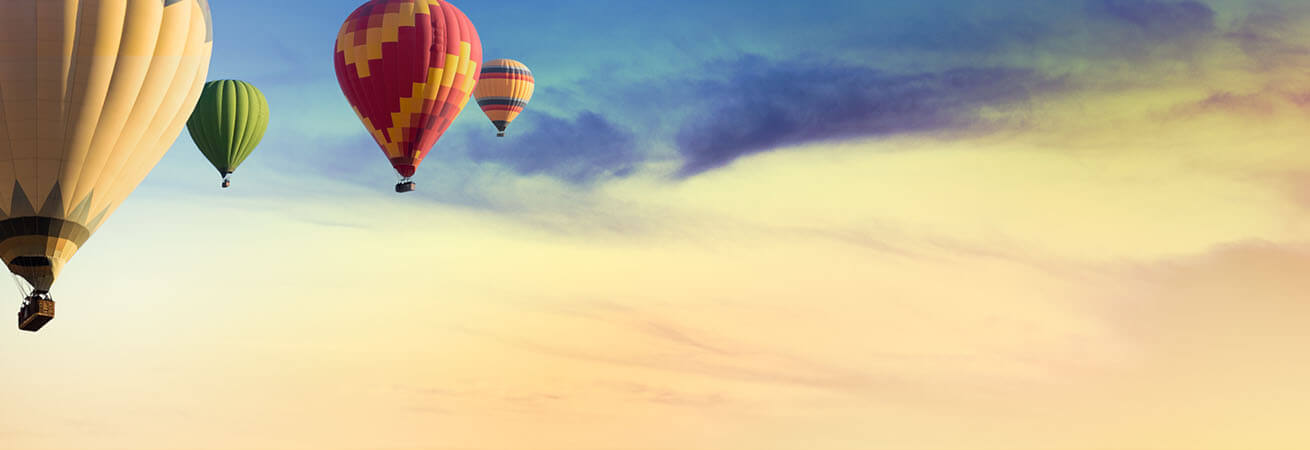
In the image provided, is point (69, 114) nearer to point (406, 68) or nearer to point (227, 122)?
point (406, 68)

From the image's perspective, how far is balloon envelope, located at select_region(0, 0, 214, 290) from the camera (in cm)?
4528

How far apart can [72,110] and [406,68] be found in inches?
598

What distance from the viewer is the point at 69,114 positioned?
4597 cm

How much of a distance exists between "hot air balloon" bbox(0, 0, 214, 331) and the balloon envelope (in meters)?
→ 0.03

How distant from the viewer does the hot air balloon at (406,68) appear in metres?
58.5

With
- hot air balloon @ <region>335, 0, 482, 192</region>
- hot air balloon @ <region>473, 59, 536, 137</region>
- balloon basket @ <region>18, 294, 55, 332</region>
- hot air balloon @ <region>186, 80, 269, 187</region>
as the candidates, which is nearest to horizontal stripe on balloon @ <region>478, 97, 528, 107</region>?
hot air balloon @ <region>473, 59, 536, 137</region>

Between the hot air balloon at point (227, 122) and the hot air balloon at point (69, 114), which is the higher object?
the hot air balloon at point (227, 122)

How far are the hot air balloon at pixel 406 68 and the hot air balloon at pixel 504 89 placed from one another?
25714 mm

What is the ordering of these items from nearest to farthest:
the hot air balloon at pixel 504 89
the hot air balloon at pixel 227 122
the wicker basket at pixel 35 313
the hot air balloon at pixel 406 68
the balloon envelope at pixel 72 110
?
the balloon envelope at pixel 72 110
the wicker basket at pixel 35 313
the hot air balloon at pixel 406 68
the hot air balloon at pixel 227 122
the hot air balloon at pixel 504 89

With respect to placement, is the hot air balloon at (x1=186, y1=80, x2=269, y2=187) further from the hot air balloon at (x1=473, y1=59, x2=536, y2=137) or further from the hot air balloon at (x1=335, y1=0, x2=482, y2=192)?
the hot air balloon at (x1=473, y1=59, x2=536, y2=137)

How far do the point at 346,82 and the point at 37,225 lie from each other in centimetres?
1668

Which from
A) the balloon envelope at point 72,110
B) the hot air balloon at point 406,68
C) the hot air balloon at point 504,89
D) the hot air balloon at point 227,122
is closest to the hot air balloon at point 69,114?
the balloon envelope at point 72,110

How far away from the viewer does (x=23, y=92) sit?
45.3 meters

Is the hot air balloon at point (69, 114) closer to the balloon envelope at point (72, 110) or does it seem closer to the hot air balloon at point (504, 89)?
the balloon envelope at point (72, 110)
